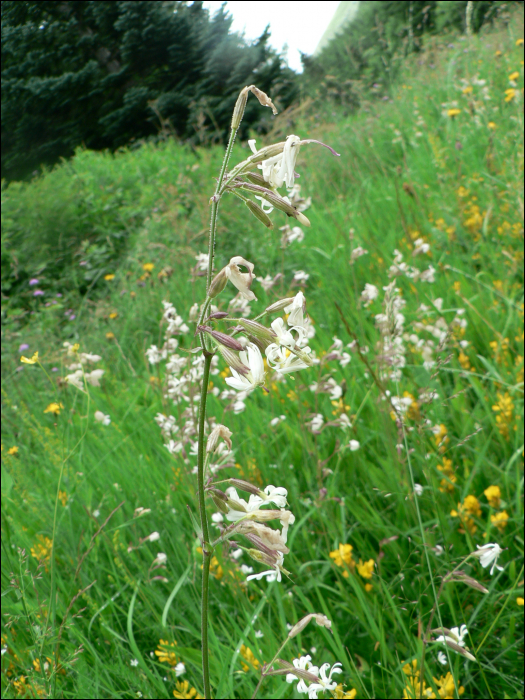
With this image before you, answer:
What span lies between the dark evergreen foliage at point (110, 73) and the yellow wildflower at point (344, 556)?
12042mm

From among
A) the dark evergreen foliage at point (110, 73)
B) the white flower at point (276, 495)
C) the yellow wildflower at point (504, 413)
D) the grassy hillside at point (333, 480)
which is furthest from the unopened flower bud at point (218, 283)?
the dark evergreen foliage at point (110, 73)

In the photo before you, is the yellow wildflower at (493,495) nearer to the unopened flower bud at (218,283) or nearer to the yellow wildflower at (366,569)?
the yellow wildflower at (366,569)

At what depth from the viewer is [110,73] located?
42.9ft

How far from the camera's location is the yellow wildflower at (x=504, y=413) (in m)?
1.83

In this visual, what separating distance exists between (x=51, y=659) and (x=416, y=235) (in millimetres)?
2669

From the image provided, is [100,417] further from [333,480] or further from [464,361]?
[464,361]

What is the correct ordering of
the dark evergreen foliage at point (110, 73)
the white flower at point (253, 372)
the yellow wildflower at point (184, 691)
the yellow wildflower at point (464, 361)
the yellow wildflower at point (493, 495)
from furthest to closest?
the dark evergreen foliage at point (110, 73)
the yellow wildflower at point (464, 361)
the yellow wildflower at point (493, 495)
the yellow wildflower at point (184, 691)
the white flower at point (253, 372)

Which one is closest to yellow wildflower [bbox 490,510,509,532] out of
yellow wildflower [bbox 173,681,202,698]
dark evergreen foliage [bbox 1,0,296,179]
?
yellow wildflower [bbox 173,681,202,698]

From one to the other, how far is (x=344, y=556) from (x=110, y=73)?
46.7 ft

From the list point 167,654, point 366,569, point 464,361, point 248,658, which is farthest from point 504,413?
point 167,654

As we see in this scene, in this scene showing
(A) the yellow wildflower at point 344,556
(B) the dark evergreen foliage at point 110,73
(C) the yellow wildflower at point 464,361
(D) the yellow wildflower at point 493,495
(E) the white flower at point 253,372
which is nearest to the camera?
(E) the white flower at point 253,372

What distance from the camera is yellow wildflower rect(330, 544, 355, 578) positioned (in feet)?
4.67

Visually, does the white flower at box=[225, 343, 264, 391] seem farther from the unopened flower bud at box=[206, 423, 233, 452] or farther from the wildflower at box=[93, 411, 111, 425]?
the wildflower at box=[93, 411, 111, 425]

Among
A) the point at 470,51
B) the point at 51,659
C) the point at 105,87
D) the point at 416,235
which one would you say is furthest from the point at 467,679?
the point at 105,87
